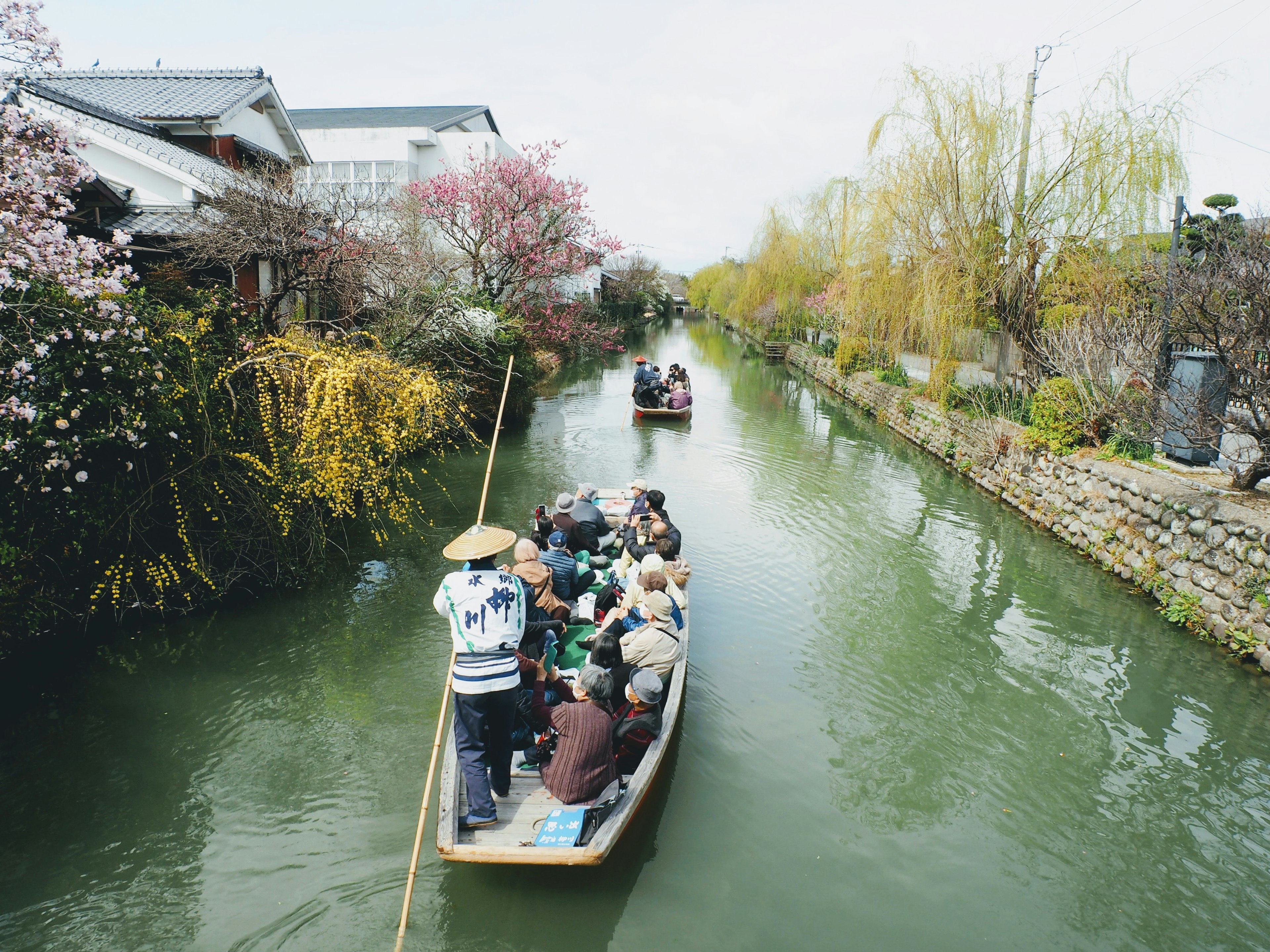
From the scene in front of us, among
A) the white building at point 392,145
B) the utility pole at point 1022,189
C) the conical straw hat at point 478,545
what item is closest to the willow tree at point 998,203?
the utility pole at point 1022,189

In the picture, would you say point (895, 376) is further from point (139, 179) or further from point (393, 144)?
point (393, 144)

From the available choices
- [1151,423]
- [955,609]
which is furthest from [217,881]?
[1151,423]

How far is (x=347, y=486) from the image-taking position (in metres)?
7.16

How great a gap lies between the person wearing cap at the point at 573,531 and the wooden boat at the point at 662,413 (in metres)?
9.09

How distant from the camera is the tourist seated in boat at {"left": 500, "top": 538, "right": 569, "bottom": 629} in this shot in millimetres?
5938

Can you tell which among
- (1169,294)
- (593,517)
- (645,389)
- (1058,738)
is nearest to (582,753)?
(1058,738)

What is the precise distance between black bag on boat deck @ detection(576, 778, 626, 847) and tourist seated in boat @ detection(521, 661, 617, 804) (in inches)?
2.0

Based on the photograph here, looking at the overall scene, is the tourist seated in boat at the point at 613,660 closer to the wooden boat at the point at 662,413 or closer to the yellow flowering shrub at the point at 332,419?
the yellow flowering shrub at the point at 332,419

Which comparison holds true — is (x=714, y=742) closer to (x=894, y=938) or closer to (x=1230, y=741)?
(x=894, y=938)

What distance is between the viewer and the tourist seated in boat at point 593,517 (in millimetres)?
7988

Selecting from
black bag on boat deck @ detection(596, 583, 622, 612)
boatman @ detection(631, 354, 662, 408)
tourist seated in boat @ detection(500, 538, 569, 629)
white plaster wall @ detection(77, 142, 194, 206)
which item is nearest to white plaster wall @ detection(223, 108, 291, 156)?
white plaster wall @ detection(77, 142, 194, 206)

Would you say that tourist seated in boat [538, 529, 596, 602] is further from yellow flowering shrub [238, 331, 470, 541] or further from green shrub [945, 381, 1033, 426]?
green shrub [945, 381, 1033, 426]

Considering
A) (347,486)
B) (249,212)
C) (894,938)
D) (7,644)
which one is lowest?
(894,938)

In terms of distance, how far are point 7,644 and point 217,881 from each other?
3.42 metres
